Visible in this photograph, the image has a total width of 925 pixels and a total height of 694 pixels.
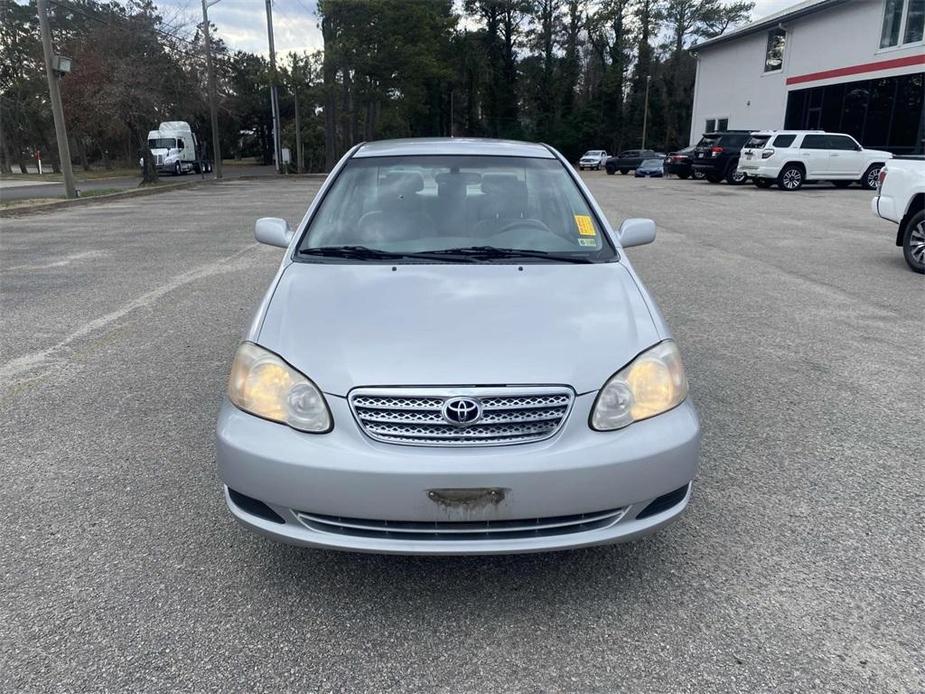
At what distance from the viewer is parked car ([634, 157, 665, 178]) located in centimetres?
3538

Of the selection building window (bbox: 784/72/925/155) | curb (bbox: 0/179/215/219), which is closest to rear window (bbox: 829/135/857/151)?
building window (bbox: 784/72/925/155)

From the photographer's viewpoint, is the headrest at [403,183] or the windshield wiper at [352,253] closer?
the windshield wiper at [352,253]

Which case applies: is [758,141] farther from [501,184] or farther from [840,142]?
[501,184]

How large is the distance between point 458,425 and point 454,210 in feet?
5.63

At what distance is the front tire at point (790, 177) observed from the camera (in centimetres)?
2258

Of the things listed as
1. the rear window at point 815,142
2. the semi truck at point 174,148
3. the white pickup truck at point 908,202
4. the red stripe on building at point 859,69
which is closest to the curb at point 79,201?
the semi truck at point 174,148

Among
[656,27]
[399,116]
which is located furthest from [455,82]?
[656,27]

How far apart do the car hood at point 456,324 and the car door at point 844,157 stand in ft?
75.3

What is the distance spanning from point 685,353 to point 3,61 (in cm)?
4827

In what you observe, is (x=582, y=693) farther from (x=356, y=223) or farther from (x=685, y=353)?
(x=685, y=353)

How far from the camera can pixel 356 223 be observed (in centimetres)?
368

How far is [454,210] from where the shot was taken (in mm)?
3758

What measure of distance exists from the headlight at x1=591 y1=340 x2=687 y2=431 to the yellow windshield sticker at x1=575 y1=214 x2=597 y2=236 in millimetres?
1049

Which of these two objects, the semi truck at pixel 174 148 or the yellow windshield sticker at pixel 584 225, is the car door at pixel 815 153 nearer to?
the yellow windshield sticker at pixel 584 225
